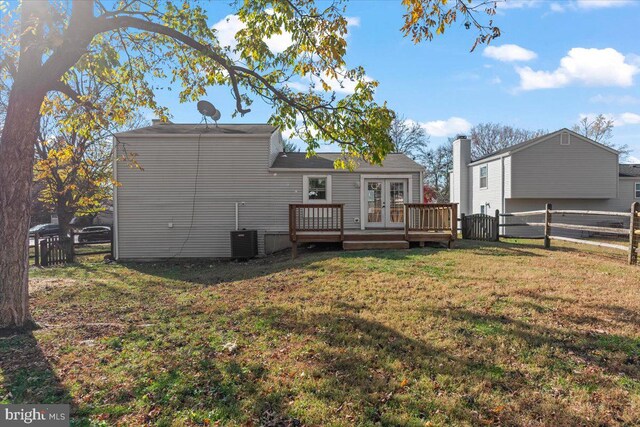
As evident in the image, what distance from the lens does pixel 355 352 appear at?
155 inches

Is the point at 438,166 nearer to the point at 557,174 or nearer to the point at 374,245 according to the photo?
the point at 557,174

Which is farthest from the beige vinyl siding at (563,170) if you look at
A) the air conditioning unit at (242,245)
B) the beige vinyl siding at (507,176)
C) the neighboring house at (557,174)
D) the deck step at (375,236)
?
the air conditioning unit at (242,245)

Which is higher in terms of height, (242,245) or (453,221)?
(453,221)

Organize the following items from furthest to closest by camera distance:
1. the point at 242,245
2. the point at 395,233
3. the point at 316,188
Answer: the point at 316,188, the point at 242,245, the point at 395,233

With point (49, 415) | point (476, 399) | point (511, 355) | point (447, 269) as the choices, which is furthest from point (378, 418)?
point (447, 269)

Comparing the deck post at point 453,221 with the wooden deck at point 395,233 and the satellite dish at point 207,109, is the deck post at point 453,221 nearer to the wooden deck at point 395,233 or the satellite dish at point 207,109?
the wooden deck at point 395,233

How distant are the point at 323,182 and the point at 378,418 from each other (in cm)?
1142

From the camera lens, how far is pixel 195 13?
726cm

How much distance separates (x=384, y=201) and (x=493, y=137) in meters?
34.4

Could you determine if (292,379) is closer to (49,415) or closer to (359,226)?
(49,415)

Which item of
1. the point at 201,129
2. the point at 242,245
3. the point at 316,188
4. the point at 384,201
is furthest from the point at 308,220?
the point at 201,129

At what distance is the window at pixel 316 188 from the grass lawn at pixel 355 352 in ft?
22.2

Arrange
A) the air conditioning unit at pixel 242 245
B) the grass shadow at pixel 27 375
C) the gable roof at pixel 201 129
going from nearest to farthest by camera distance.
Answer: the grass shadow at pixel 27 375 → the air conditioning unit at pixel 242 245 → the gable roof at pixel 201 129

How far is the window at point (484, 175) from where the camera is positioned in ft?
70.0
